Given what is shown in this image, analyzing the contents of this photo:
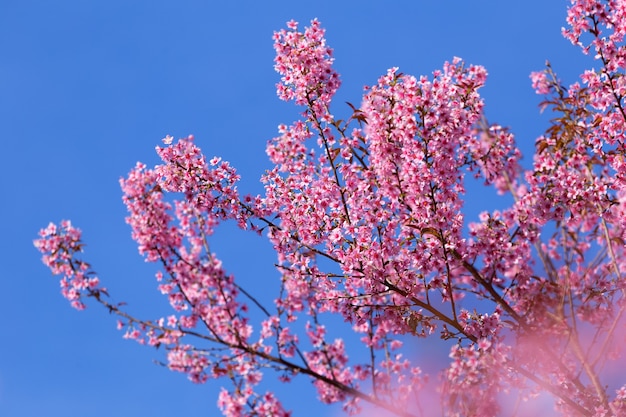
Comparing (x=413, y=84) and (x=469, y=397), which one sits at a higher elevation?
(x=413, y=84)

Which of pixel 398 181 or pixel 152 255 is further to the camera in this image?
pixel 152 255

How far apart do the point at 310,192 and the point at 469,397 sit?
4167 millimetres

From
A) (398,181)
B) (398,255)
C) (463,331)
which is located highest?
(398,181)

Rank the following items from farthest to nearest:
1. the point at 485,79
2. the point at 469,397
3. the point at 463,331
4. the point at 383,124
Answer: the point at 469,397 → the point at 485,79 → the point at 383,124 → the point at 463,331

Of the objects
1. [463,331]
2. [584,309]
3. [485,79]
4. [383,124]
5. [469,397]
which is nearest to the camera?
[463,331]

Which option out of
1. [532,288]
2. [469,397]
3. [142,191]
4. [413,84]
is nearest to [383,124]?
[413,84]

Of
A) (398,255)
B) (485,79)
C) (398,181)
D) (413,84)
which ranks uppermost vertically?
(485,79)

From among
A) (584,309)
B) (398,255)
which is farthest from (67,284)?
(584,309)

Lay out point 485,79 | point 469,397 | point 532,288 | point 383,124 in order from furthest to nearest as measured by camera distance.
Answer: point 469,397
point 532,288
point 485,79
point 383,124

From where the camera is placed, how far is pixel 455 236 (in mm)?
5820

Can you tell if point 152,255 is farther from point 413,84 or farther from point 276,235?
point 413,84

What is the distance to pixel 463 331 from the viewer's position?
18.0 ft

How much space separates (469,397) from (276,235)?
416cm

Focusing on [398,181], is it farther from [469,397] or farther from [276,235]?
[469,397]
